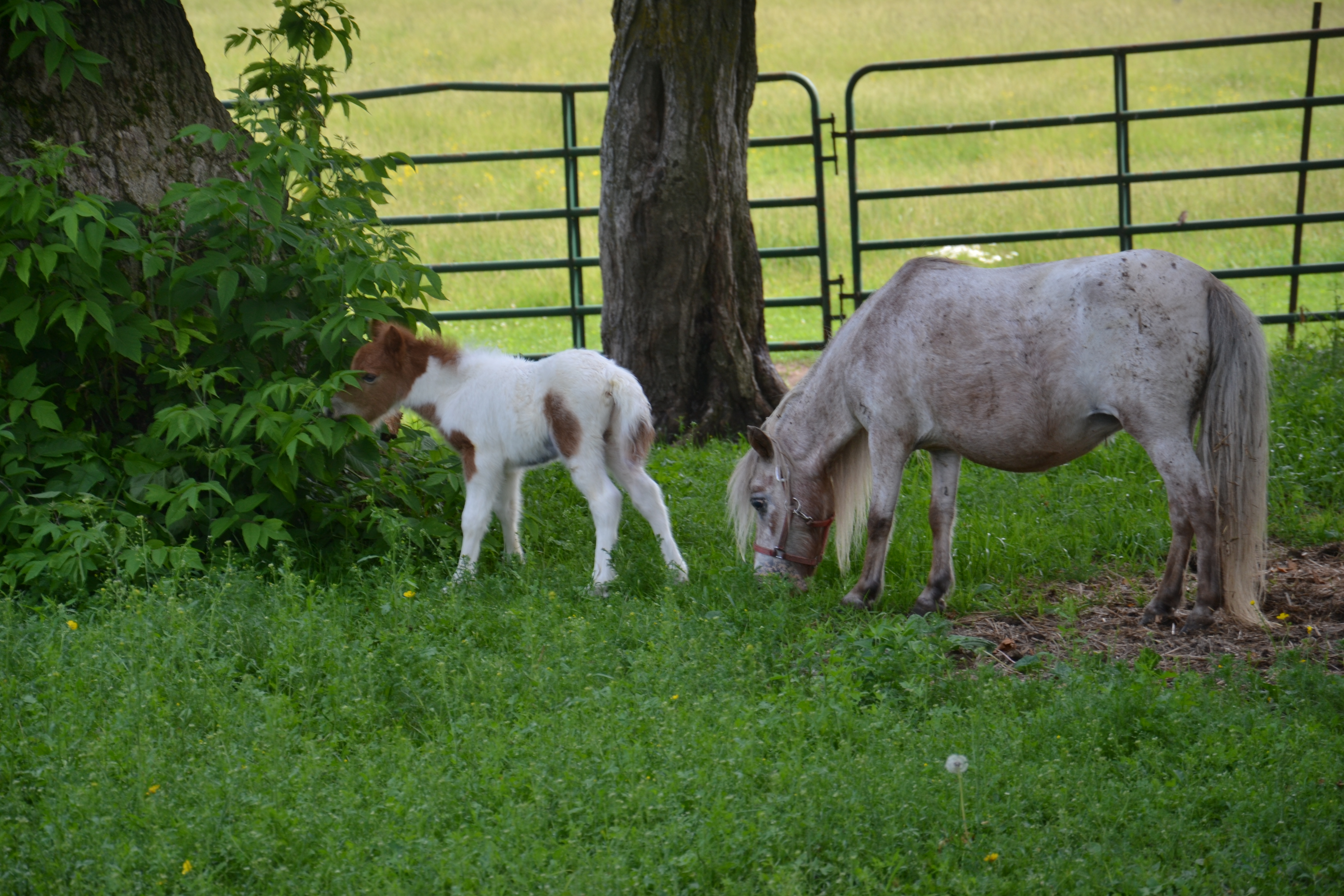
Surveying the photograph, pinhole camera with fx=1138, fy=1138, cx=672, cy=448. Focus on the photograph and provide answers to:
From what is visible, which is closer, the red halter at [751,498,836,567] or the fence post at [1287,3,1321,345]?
the red halter at [751,498,836,567]

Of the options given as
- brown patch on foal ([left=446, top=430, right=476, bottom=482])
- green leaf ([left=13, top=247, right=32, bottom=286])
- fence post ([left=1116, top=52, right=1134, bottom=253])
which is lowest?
brown patch on foal ([left=446, top=430, right=476, bottom=482])

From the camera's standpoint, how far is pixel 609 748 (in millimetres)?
3352

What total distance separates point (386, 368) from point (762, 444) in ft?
5.87

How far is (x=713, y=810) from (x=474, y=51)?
25.8 m

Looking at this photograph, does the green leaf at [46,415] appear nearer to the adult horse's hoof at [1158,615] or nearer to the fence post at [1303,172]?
the adult horse's hoof at [1158,615]

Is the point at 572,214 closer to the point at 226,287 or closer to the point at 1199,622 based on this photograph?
the point at 226,287

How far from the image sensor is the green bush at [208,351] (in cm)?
477

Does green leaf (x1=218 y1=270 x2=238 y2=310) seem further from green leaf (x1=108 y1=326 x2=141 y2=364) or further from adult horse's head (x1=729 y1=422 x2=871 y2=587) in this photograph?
adult horse's head (x1=729 y1=422 x2=871 y2=587)

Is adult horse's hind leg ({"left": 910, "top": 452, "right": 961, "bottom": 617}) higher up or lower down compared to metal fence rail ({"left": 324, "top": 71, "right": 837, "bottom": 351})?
lower down

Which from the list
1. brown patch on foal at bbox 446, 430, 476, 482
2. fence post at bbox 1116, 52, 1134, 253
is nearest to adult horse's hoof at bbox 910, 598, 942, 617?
brown patch on foal at bbox 446, 430, 476, 482

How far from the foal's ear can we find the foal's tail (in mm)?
463

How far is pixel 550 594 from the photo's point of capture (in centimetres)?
459

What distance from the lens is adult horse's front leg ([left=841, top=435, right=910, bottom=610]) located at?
4.88 meters

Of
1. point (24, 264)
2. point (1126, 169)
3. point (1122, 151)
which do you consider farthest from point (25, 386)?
point (1122, 151)
